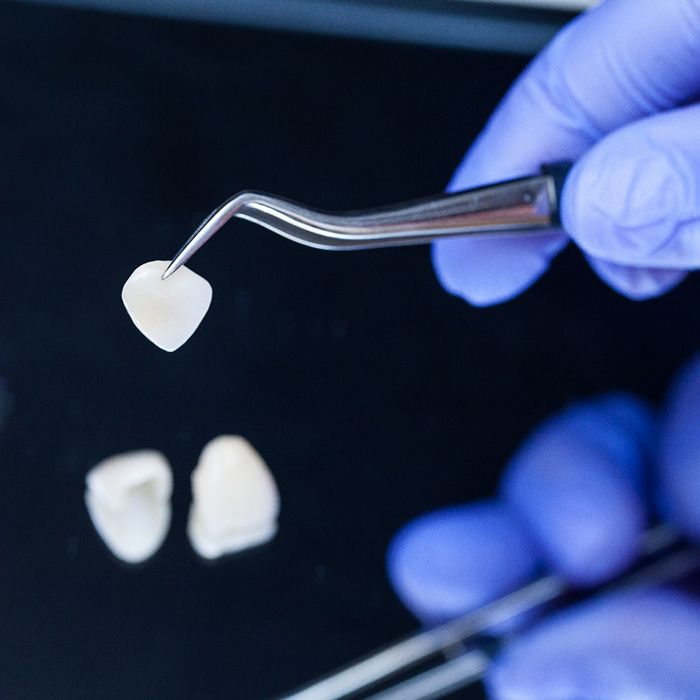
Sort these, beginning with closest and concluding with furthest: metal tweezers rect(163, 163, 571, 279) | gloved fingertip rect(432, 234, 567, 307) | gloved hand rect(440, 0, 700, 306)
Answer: metal tweezers rect(163, 163, 571, 279) < gloved hand rect(440, 0, 700, 306) < gloved fingertip rect(432, 234, 567, 307)

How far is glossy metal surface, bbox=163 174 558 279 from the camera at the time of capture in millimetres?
648

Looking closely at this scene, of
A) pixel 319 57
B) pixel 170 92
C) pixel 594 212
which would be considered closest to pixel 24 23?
pixel 170 92

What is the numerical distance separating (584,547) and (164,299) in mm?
477

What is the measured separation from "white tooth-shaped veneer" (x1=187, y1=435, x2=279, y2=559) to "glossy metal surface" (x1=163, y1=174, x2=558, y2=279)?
0.98 ft

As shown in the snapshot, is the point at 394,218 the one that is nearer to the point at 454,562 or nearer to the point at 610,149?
the point at 610,149

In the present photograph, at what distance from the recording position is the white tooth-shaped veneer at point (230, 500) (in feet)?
3.01

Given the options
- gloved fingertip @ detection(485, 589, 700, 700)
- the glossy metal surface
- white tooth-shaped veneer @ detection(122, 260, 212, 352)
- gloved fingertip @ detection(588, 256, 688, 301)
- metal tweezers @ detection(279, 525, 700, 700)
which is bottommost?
gloved fingertip @ detection(485, 589, 700, 700)

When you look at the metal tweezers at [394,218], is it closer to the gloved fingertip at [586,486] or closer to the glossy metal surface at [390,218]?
the glossy metal surface at [390,218]

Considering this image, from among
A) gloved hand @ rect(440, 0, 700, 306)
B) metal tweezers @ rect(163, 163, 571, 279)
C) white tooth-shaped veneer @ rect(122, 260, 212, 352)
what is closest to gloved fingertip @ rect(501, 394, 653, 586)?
gloved hand @ rect(440, 0, 700, 306)

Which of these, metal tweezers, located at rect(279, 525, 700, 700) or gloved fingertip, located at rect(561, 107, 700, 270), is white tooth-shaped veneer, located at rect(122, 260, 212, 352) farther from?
metal tweezers, located at rect(279, 525, 700, 700)

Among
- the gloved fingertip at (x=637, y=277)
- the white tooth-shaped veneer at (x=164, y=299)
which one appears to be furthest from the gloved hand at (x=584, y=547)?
the white tooth-shaped veneer at (x=164, y=299)

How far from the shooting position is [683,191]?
29.6 inches

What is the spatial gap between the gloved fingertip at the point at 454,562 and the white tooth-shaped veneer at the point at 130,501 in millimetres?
237

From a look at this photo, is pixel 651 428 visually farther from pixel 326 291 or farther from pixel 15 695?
pixel 15 695
